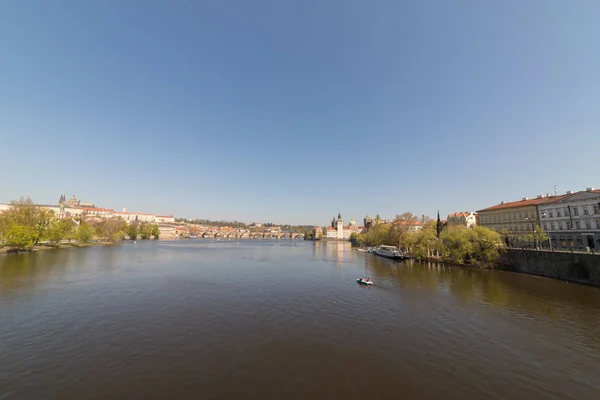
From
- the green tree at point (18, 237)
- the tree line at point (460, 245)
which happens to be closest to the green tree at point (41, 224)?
the green tree at point (18, 237)

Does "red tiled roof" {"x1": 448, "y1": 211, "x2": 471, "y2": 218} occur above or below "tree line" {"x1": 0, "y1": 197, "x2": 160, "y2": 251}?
above

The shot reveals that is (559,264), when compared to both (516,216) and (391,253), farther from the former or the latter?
(391,253)

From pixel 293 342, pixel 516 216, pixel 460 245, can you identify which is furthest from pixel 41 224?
pixel 516 216

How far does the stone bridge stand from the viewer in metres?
41.5

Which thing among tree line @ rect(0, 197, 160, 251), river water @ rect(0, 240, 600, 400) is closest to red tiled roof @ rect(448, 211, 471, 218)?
river water @ rect(0, 240, 600, 400)

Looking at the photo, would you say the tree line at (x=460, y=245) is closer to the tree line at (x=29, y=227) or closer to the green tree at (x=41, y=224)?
the tree line at (x=29, y=227)

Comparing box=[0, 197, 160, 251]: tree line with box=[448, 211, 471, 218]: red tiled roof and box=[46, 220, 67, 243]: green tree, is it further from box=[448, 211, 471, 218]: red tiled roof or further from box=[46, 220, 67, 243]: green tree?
box=[448, 211, 471, 218]: red tiled roof

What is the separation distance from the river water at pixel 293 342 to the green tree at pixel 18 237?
1938 inches

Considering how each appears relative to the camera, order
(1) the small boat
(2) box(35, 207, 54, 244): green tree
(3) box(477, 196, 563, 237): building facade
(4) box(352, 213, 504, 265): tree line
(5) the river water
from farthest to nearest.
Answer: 1. (2) box(35, 207, 54, 244): green tree
2. (1) the small boat
3. (3) box(477, 196, 563, 237): building facade
4. (4) box(352, 213, 504, 265): tree line
5. (5) the river water

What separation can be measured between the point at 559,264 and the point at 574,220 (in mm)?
22666

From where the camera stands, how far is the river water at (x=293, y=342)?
14.9 metres

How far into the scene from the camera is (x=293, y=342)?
819 inches

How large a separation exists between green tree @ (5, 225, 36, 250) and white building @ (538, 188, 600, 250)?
142 m

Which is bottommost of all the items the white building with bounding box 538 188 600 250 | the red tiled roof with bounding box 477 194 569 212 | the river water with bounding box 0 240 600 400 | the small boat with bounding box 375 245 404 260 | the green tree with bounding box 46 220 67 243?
the river water with bounding box 0 240 600 400
